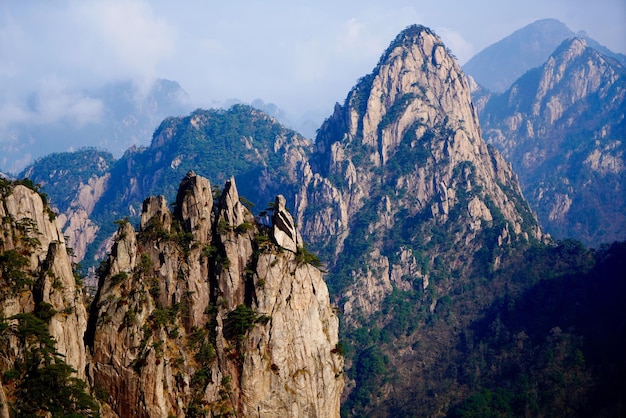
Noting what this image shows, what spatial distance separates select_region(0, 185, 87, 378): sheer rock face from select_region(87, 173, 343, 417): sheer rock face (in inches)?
107

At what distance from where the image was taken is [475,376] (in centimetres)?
13125

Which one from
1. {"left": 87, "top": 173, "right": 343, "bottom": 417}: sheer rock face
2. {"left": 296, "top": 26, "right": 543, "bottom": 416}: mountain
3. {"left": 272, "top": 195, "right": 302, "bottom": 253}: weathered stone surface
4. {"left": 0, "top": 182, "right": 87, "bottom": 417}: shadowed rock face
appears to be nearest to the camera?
{"left": 0, "top": 182, "right": 87, "bottom": 417}: shadowed rock face

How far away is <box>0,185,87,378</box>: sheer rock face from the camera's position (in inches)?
2053

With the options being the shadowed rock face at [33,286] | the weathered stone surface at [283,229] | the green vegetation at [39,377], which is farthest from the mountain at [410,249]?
the green vegetation at [39,377]

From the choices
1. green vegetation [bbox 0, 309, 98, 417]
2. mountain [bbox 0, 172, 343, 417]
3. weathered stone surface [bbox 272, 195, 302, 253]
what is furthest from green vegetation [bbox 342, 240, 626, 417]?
green vegetation [bbox 0, 309, 98, 417]

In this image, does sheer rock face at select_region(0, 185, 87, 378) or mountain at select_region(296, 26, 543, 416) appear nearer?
sheer rock face at select_region(0, 185, 87, 378)

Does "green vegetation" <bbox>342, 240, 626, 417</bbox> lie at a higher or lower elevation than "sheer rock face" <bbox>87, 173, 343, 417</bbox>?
higher

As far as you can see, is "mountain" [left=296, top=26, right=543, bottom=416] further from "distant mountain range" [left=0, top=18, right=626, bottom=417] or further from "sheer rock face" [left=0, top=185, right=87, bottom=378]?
"sheer rock face" [left=0, top=185, right=87, bottom=378]

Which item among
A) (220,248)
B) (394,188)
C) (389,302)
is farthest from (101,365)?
(394,188)

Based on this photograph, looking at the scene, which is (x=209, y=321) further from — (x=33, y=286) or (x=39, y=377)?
(x=39, y=377)

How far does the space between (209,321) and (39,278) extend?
610 inches

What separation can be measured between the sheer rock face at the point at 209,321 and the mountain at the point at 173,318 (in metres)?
0.10

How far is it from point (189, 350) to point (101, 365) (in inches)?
314

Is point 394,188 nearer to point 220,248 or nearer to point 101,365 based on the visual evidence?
point 220,248
